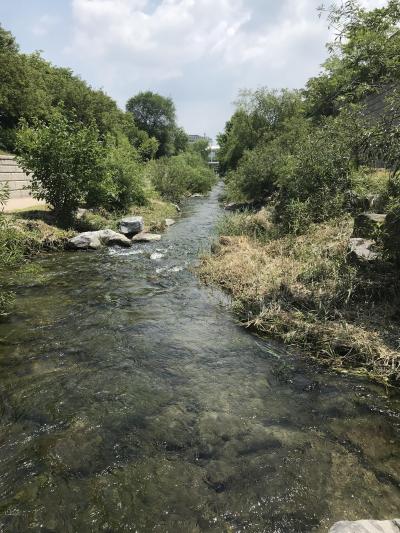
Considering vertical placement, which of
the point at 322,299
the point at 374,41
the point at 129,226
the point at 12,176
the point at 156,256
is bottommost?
the point at 156,256

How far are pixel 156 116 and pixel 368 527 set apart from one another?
83.6 metres

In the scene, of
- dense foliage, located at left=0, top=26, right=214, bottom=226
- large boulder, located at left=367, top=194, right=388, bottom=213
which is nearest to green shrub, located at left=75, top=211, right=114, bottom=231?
dense foliage, located at left=0, top=26, right=214, bottom=226

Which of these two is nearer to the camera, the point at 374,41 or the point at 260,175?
the point at 374,41

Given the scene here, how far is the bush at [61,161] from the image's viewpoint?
1499 cm

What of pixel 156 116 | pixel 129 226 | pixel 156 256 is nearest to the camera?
pixel 156 256

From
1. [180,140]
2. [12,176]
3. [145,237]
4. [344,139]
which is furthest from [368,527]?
[180,140]

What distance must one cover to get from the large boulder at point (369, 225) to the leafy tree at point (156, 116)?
72.7m

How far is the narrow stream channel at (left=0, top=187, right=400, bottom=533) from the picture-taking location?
3820mm

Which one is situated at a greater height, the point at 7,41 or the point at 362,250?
the point at 7,41

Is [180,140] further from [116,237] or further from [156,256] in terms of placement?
[156,256]

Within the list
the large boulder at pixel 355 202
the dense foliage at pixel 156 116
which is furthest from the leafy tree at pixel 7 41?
the dense foliage at pixel 156 116

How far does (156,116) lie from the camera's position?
78750 mm

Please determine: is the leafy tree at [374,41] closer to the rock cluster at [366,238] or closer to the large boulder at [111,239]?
the rock cluster at [366,238]

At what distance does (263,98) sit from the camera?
38.2m
